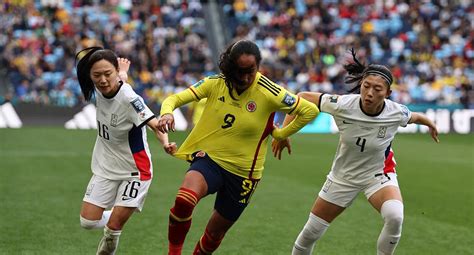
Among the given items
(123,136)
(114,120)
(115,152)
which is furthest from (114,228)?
(114,120)

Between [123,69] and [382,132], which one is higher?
[382,132]

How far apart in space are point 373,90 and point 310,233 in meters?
1.43

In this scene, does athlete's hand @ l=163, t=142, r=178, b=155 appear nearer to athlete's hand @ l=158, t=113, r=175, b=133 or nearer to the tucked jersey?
athlete's hand @ l=158, t=113, r=175, b=133

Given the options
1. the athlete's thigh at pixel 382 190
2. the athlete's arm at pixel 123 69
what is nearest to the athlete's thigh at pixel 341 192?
the athlete's thigh at pixel 382 190

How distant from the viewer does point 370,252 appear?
31.4ft

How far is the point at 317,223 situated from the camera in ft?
26.0

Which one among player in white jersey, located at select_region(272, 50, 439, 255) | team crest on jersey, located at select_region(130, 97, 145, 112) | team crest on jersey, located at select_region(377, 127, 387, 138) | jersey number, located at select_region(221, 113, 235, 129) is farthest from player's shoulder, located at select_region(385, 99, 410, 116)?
team crest on jersey, located at select_region(130, 97, 145, 112)

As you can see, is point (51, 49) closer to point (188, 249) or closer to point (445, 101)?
point (445, 101)

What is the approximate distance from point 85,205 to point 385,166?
110 inches

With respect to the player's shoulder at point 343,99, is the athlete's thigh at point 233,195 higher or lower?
lower

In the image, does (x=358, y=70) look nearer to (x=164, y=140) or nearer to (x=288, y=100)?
(x=288, y=100)

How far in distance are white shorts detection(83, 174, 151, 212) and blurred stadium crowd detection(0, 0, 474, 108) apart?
2100cm

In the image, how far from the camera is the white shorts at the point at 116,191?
7.59 m

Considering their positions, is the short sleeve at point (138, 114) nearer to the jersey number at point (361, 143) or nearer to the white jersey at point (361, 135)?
the white jersey at point (361, 135)
